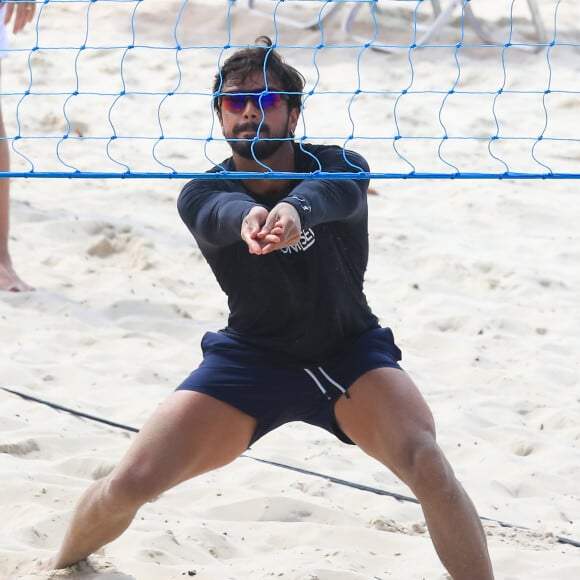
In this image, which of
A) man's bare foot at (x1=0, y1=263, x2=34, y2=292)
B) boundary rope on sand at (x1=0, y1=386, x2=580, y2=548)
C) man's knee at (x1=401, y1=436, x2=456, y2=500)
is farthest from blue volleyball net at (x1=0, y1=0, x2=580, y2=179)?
man's knee at (x1=401, y1=436, x2=456, y2=500)

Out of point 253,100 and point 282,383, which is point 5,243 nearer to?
point 253,100

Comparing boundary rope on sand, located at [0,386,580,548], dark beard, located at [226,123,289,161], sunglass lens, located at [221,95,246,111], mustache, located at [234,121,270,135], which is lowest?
boundary rope on sand, located at [0,386,580,548]

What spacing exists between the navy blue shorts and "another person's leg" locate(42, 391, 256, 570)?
31mm

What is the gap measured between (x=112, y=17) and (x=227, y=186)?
225 inches

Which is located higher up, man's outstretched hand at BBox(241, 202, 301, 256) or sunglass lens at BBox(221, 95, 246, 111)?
sunglass lens at BBox(221, 95, 246, 111)

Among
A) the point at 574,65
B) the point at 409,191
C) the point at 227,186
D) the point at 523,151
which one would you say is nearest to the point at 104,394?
the point at 227,186

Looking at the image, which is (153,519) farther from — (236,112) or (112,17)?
A: (112,17)

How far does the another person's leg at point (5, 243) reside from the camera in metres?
4.56

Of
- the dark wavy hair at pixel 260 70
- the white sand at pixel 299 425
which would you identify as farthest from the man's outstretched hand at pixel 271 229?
the white sand at pixel 299 425

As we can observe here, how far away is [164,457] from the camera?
256cm

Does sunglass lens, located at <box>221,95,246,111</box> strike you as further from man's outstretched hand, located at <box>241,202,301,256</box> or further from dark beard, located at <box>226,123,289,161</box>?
man's outstretched hand, located at <box>241,202,301,256</box>

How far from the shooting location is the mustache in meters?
2.78

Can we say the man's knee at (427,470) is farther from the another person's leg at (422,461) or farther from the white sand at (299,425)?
the white sand at (299,425)

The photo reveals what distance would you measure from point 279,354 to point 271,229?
0.42 meters
